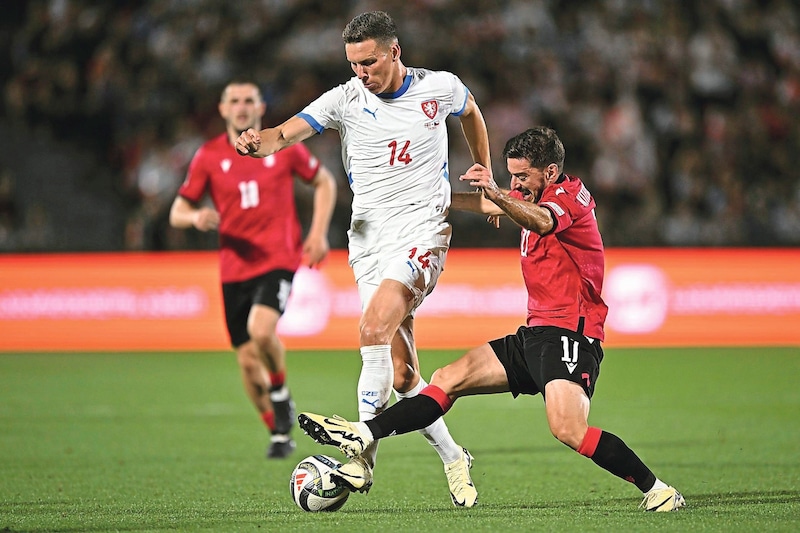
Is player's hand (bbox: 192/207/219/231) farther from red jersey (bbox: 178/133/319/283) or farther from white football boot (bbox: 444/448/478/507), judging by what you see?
white football boot (bbox: 444/448/478/507)

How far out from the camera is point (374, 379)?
5.89 metres

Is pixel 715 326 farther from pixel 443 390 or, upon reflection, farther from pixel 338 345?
pixel 443 390

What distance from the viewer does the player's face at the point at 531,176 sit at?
579cm

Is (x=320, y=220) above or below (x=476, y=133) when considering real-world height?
below

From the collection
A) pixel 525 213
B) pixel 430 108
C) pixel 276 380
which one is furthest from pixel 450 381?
pixel 276 380

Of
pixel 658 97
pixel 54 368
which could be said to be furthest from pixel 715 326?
pixel 54 368

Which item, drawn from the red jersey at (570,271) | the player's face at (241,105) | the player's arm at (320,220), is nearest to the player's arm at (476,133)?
the red jersey at (570,271)

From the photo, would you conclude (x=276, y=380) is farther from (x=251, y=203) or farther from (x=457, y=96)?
(x=457, y=96)

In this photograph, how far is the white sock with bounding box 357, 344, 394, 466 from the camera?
5844mm

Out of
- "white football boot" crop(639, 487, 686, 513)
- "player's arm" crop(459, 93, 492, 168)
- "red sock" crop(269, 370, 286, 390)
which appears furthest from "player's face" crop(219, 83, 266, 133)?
"white football boot" crop(639, 487, 686, 513)

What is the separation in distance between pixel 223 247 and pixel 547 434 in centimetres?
281

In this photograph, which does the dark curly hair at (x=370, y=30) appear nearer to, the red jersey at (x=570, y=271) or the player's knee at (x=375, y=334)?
the red jersey at (x=570, y=271)

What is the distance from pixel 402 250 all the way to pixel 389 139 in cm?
58

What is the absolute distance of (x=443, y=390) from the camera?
19.2 ft
